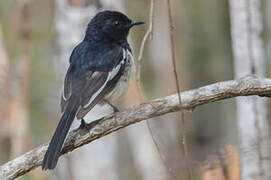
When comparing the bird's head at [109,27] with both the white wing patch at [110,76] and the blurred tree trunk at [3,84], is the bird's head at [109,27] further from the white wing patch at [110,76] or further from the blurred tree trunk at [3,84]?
the blurred tree trunk at [3,84]

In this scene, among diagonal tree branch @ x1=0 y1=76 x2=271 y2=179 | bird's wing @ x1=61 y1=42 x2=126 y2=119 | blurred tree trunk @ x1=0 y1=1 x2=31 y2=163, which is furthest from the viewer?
blurred tree trunk @ x1=0 y1=1 x2=31 y2=163

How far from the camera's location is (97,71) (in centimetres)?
466

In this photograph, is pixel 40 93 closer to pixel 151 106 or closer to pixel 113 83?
pixel 113 83

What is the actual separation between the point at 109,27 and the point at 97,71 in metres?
0.75

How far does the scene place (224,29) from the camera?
8.62 metres

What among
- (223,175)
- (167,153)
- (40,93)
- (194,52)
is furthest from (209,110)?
(223,175)

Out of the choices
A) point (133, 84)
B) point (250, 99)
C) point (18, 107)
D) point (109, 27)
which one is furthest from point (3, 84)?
point (250, 99)

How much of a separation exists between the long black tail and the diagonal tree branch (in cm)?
7

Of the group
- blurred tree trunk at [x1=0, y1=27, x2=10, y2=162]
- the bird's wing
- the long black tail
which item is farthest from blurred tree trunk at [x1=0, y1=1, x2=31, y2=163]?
the long black tail

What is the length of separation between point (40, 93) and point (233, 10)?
4.12 metres

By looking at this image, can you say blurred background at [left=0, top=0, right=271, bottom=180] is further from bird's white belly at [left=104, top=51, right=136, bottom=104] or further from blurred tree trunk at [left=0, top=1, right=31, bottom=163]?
bird's white belly at [left=104, top=51, right=136, bottom=104]

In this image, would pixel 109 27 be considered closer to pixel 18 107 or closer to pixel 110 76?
pixel 110 76

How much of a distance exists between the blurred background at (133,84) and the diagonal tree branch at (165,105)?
1.97 meters

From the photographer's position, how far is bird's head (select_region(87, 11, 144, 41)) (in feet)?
17.3
